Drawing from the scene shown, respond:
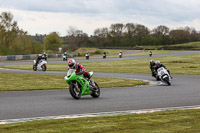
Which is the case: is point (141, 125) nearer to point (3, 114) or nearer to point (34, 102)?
point (3, 114)

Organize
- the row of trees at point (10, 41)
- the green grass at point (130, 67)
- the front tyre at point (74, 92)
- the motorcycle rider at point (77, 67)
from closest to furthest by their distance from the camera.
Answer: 1. the motorcycle rider at point (77, 67)
2. the front tyre at point (74, 92)
3. the green grass at point (130, 67)
4. the row of trees at point (10, 41)

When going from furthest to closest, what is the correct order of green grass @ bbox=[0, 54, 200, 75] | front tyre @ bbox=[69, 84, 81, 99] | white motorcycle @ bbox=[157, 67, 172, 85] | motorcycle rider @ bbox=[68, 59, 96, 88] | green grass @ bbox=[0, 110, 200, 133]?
green grass @ bbox=[0, 54, 200, 75] < white motorcycle @ bbox=[157, 67, 172, 85] < front tyre @ bbox=[69, 84, 81, 99] < motorcycle rider @ bbox=[68, 59, 96, 88] < green grass @ bbox=[0, 110, 200, 133]

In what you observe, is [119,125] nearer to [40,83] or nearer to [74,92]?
[74,92]

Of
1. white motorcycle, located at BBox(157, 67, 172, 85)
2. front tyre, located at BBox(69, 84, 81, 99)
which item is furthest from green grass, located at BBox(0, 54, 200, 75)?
front tyre, located at BBox(69, 84, 81, 99)

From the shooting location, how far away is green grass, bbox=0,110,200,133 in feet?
23.0

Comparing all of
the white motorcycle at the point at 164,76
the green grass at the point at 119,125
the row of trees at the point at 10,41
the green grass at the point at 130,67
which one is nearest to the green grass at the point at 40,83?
the white motorcycle at the point at 164,76

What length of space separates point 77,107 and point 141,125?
3924 millimetres

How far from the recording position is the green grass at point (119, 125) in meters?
7.02

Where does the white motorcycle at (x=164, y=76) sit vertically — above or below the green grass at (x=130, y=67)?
above

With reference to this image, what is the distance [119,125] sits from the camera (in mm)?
7617

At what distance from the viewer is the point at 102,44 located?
143625 mm

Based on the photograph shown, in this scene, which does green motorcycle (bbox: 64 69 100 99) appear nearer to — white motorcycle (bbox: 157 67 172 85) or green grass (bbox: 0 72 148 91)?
green grass (bbox: 0 72 148 91)

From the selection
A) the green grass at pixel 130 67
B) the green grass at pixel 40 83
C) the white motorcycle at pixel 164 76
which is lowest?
the green grass at pixel 130 67

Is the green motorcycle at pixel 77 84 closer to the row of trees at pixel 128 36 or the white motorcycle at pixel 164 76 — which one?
the white motorcycle at pixel 164 76
